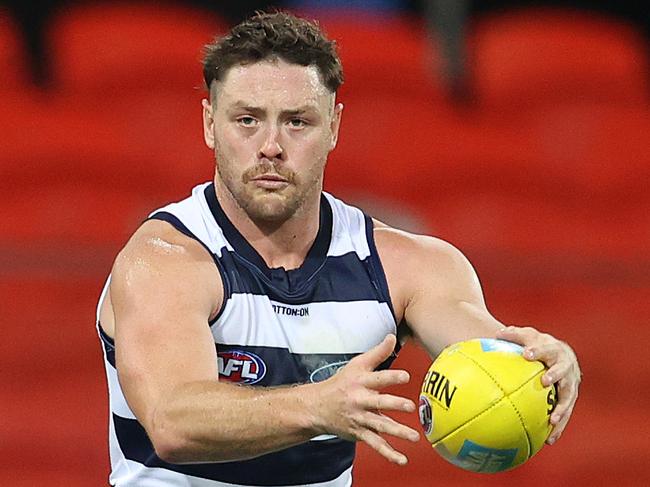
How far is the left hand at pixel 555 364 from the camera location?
130 inches

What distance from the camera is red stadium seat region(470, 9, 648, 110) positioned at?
344 inches

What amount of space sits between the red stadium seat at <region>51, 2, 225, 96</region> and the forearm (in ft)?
16.7

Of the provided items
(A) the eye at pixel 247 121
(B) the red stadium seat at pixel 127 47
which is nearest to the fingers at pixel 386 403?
(A) the eye at pixel 247 121

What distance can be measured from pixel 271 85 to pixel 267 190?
30 cm

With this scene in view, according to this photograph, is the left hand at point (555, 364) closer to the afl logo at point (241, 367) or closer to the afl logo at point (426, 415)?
the afl logo at point (426, 415)

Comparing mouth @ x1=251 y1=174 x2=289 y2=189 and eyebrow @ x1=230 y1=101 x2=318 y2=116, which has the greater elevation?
eyebrow @ x1=230 y1=101 x2=318 y2=116

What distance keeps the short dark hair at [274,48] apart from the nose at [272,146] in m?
0.25

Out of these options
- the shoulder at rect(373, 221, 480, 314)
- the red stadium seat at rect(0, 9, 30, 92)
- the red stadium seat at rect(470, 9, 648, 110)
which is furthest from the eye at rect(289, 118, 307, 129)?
the red stadium seat at rect(470, 9, 648, 110)

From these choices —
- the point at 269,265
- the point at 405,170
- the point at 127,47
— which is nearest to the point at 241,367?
the point at 269,265

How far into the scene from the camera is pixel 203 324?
11.5 feet

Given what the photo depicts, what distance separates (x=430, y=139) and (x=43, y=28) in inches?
99.8

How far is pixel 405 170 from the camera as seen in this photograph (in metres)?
7.86

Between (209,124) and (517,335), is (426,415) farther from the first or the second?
(209,124)

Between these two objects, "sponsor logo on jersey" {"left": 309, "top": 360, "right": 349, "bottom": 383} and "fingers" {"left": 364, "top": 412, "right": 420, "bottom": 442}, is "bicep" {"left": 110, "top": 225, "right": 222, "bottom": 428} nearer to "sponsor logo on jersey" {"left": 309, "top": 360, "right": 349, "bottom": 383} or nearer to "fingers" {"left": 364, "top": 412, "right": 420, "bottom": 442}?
"sponsor logo on jersey" {"left": 309, "top": 360, "right": 349, "bottom": 383}
